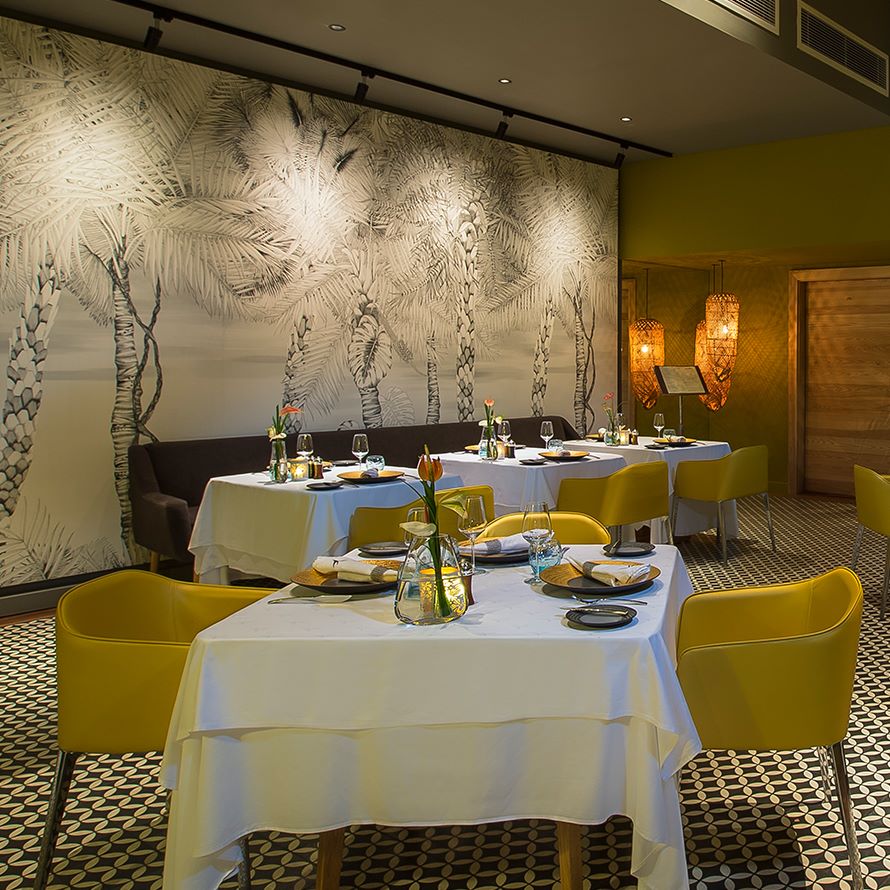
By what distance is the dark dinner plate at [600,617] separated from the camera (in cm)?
212

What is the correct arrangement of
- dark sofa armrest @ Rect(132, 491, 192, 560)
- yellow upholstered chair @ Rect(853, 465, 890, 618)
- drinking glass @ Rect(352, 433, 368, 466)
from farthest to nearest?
1. dark sofa armrest @ Rect(132, 491, 192, 560)
2. drinking glass @ Rect(352, 433, 368, 466)
3. yellow upholstered chair @ Rect(853, 465, 890, 618)

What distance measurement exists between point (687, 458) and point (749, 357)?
13.7 feet

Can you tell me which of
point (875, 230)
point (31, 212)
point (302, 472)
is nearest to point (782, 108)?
point (875, 230)

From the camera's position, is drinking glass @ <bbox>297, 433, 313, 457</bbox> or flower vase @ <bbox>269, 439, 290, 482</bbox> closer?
flower vase @ <bbox>269, 439, 290, 482</bbox>

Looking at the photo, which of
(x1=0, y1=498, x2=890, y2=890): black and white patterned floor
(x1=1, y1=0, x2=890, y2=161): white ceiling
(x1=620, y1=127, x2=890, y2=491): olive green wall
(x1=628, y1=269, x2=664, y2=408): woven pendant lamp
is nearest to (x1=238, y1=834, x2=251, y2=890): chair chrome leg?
(x1=0, y1=498, x2=890, y2=890): black and white patterned floor

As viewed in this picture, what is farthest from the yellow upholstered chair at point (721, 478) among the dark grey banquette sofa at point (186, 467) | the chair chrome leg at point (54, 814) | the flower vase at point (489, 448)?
the chair chrome leg at point (54, 814)

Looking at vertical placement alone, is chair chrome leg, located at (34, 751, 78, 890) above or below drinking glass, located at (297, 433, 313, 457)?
below

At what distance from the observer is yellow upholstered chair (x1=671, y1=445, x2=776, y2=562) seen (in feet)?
21.3

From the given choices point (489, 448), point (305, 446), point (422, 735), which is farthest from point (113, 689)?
point (489, 448)

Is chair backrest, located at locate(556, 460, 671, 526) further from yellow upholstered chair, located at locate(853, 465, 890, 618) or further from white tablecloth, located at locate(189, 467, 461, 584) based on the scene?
yellow upholstered chair, located at locate(853, 465, 890, 618)

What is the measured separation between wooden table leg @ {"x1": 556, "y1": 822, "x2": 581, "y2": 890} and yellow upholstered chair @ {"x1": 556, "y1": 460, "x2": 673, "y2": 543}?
3447 millimetres

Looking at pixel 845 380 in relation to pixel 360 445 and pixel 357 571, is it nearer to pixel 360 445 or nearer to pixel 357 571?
pixel 360 445

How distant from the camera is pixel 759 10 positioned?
20.1ft

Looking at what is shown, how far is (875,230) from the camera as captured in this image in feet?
27.3
